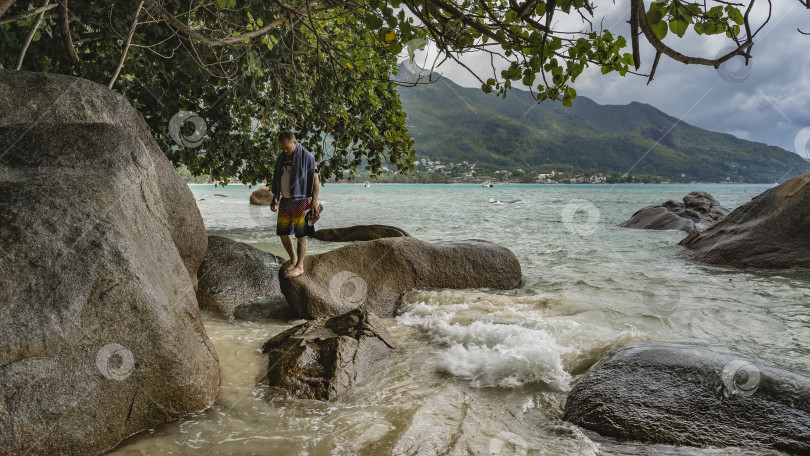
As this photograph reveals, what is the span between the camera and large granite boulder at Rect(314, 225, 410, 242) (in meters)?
13.4

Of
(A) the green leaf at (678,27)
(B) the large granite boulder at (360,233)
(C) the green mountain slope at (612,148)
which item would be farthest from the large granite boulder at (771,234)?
(C) the green mountain slope at (612,148)

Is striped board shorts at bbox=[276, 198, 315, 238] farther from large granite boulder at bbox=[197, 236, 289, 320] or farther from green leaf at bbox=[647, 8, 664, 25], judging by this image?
green leaf at bbox=[647, 8, 664, 25]

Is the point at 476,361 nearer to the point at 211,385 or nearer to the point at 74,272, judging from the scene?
the point at 211,385

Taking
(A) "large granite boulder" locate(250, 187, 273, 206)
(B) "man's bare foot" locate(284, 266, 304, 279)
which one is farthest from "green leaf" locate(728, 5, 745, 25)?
(A) "large granite boulder" locate(250, 187, 273, 206)

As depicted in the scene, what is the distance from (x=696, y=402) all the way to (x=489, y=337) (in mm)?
2382

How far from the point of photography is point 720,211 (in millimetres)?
21812

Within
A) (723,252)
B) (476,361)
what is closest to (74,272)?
(476,361)

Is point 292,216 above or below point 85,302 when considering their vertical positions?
above

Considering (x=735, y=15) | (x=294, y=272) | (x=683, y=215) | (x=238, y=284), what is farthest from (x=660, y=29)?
(x=683, y=215)

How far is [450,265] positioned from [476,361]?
3.24 meters

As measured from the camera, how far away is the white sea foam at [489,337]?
4391mm

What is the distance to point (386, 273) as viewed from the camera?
Answer: 24.0ft

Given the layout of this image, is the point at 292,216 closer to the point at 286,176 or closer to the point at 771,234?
the point at 286,176

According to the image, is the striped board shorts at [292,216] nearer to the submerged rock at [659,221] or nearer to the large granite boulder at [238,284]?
the large granite boulder at [238,284]
